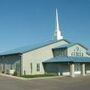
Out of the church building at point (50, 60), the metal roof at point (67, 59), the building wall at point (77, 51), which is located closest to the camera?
the metal roof at point (67, 59)

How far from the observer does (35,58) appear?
43125mm

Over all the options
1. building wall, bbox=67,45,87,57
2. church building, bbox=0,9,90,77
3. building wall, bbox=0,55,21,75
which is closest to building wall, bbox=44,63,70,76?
church building, bbox=0,9,90,77

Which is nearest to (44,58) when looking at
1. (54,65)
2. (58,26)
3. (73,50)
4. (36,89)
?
(54,65)

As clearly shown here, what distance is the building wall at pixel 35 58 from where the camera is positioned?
42125 mm

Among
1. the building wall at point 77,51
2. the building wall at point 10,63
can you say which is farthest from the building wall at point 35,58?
the building wall at point 77,51

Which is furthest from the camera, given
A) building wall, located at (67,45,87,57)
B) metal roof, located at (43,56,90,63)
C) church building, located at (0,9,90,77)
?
building wall, located at (67,45,87,57)

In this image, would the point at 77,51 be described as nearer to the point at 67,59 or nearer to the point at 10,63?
the point at 67,59

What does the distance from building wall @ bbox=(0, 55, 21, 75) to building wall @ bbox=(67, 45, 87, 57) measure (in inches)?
332

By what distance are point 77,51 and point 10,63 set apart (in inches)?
466

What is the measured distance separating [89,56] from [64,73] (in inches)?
279

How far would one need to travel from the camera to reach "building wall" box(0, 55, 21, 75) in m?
43.6

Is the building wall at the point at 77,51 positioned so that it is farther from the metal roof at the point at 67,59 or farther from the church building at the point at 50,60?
the metal roof at the point at 67,59

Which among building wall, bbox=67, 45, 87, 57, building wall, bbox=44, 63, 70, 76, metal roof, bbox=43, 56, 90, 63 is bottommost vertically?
building wall, bbox=44, 63, 70, 76

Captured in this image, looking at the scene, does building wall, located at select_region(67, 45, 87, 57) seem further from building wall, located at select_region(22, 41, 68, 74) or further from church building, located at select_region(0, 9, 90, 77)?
building wall, located at select_region(22, 41, 68, 74)
